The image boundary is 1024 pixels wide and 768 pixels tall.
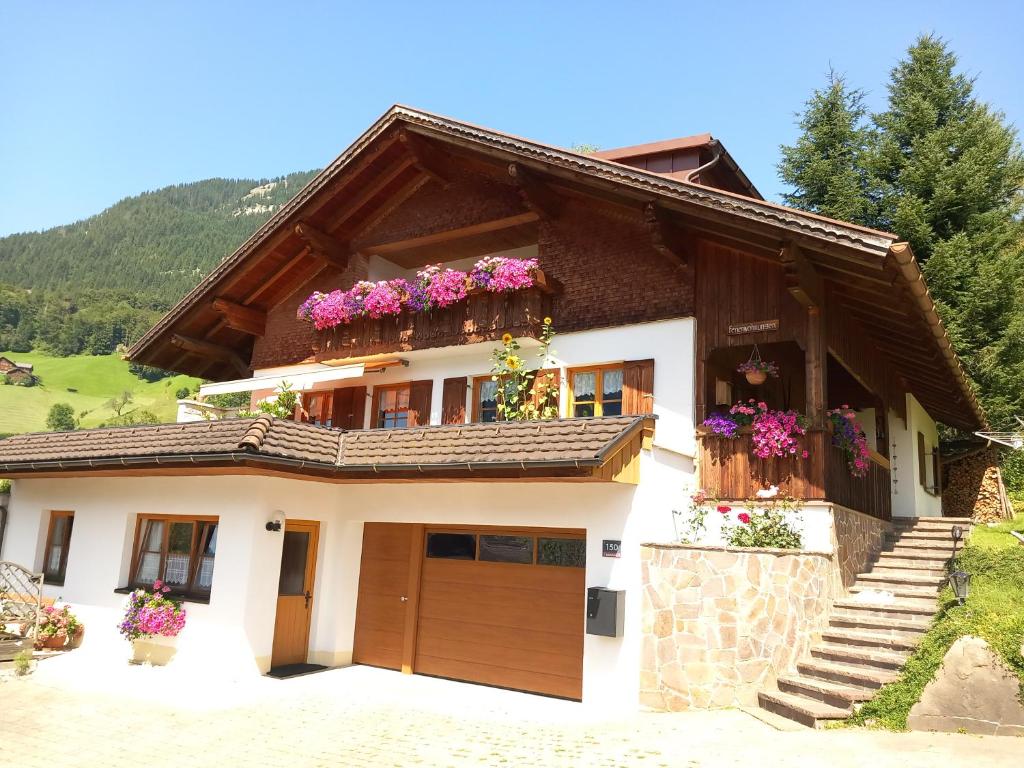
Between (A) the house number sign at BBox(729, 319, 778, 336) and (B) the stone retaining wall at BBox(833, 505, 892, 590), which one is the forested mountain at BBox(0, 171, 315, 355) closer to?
(A) the house number sign at BBox(729, 319, 778, 336)

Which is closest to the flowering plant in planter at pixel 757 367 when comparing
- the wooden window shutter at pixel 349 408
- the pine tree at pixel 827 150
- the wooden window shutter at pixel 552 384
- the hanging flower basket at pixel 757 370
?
the hanging flower basket at pixel 757 370

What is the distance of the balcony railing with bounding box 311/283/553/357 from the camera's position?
14.9m

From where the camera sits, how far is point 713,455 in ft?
42.5

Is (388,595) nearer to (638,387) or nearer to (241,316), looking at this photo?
(638,387)

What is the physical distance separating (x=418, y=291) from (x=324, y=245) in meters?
3.36

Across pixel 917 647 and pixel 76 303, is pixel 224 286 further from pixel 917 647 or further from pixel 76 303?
pixel 76 303

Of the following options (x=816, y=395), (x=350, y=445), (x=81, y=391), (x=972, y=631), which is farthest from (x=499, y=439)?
(x=81, y=391)

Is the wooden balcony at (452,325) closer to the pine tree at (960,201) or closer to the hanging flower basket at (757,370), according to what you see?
the hanging flower basket at (757,370)

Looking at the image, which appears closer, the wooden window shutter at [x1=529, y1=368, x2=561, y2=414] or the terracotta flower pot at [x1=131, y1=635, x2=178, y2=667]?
the terracotta flower pot at [x1=131, y1=635, x2=178, y2=667]

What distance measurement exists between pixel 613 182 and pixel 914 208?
15.7m

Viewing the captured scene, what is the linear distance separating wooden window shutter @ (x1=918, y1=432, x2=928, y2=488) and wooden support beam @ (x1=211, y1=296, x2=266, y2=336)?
16.3m

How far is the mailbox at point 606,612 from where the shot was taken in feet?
36.5

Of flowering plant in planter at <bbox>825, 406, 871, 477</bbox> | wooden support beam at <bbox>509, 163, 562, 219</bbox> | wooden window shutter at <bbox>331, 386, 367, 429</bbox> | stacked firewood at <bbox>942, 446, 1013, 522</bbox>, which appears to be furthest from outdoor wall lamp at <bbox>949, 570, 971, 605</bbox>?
stacked firewood at <bbox>942, 446, 1013, 522</bbox>

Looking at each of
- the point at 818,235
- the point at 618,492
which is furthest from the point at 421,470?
the point at 818,235
